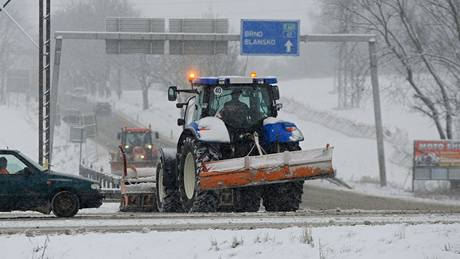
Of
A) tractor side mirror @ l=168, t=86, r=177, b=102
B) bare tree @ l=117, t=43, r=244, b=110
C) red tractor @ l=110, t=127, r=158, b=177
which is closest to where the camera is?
tractor side mirror @ l=168, t=86, r=177, b=102

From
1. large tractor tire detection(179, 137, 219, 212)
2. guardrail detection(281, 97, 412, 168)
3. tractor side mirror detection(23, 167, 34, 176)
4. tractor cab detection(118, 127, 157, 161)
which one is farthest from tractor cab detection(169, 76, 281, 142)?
guardrail detection(281, 97, 412, 168)

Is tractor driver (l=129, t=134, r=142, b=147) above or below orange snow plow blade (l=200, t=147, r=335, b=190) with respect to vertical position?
below

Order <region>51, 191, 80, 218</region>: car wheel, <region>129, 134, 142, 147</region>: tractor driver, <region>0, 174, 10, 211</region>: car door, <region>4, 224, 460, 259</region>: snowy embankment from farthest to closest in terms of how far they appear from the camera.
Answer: <region>129, 134, 142, 147</region>: tractor driver < <region>51, 191, 80, 218</region>: car wheel < <region>0, 174, 10, 211</region>: car door < <region>4, 224, 460, 259</region>: snowy embankment

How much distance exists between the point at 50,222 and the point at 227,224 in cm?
284

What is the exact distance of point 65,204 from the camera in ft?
50.4

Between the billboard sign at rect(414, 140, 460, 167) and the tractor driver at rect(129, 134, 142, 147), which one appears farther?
the tractor driver at rect(129, 134, 142, 147)

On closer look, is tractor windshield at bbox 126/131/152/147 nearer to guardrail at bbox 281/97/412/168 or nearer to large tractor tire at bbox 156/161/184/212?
guardrail at bbox 281/97/412/168

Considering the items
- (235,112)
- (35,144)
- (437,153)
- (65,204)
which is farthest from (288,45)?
(35,144)

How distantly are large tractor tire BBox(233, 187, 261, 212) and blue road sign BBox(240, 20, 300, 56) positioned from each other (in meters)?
20.2

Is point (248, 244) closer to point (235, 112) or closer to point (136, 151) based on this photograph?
point (235, 112)

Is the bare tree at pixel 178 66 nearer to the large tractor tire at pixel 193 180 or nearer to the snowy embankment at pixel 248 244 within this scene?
the large tractor tire at pixel 193 180

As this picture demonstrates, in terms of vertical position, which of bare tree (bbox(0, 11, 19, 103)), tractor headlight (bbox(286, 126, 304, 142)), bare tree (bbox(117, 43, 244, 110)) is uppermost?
bare tree (bbox(0, 11, 19, 103))

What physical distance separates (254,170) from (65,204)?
10.9 ft

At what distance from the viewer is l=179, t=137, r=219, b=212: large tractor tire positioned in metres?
15.9
